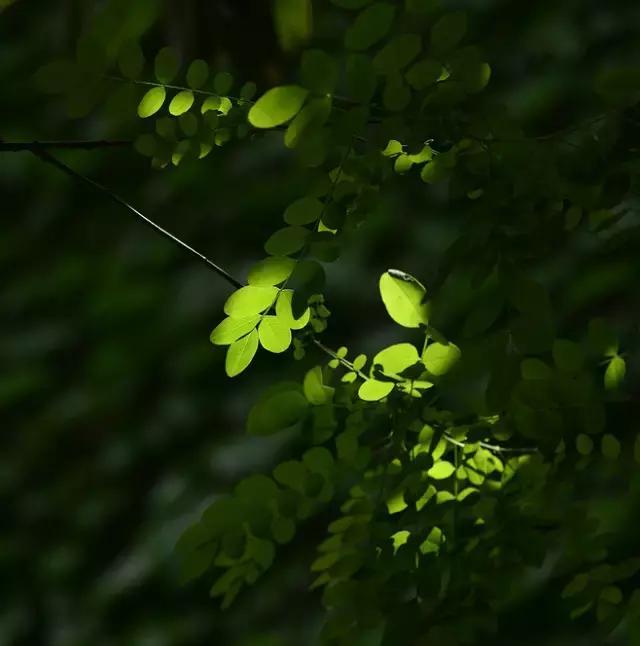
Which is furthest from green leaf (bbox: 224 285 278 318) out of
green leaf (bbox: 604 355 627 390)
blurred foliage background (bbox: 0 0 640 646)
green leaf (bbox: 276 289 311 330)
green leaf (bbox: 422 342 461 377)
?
blurred foliage background (bbox: 0 0 640 646)

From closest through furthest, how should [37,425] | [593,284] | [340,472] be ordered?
[340,472] < [593,284] < [37,425]

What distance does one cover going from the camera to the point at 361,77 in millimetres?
539

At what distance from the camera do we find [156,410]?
4.27ft

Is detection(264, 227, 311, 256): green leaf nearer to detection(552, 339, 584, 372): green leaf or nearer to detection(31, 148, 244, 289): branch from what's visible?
detection(31, 148, 244, 289): branch

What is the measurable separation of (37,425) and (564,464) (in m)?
0.90

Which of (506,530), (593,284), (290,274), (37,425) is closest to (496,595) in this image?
(506,530)

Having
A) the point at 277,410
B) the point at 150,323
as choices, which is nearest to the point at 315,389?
the point at 277,410

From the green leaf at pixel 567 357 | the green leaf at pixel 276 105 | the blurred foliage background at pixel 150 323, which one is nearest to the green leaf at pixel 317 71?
the green leaf at pixel 276 105

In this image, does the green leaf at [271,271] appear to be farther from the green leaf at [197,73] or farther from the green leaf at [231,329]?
the green leaf at [197,73]

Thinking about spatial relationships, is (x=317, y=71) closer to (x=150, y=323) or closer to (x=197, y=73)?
(x=197, y=73)

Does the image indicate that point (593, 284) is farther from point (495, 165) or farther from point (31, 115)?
point (31, 115)

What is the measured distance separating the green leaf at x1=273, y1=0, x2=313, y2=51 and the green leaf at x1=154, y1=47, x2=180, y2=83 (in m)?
0.16

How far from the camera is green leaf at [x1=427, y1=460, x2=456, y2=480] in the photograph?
2.21ft

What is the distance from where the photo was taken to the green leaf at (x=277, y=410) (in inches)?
23.7
